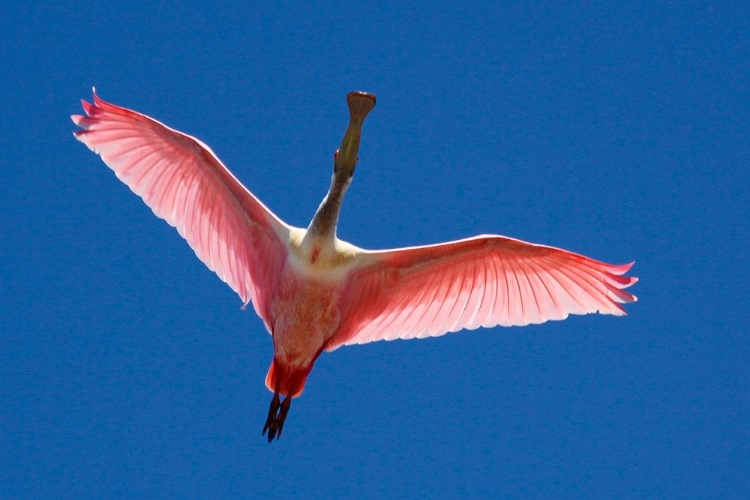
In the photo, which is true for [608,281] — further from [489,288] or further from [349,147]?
[349,147]

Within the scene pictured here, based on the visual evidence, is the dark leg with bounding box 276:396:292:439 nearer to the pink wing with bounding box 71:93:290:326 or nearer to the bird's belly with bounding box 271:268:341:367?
the bird's belly with bounding box 271:268:341:367

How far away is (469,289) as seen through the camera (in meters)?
10.6

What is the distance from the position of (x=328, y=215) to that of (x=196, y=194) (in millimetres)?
1377

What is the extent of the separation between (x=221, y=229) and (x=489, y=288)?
244 centimetres

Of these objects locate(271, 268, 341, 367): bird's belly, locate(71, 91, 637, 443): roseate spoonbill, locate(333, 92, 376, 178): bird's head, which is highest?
locate(333, 92, 376, 178): bird's head

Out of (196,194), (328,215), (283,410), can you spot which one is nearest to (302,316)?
(328,215)

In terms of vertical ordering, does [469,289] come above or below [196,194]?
below

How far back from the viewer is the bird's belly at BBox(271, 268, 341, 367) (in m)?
9.91

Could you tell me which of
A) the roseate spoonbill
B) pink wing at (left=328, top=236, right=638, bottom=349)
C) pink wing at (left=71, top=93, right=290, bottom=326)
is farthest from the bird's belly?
pink wing at (left=71, top=93, right=290, bottom=326)

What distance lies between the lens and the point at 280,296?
33.0 ft

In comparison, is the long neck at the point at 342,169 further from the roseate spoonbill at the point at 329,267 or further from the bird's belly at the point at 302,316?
the bird's belly at the point at 302,316

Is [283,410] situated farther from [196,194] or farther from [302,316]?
[196,194]

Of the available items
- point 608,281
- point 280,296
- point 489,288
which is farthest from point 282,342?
point 608,281

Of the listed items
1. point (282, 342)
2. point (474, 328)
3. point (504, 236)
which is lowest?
point (282, 342)
